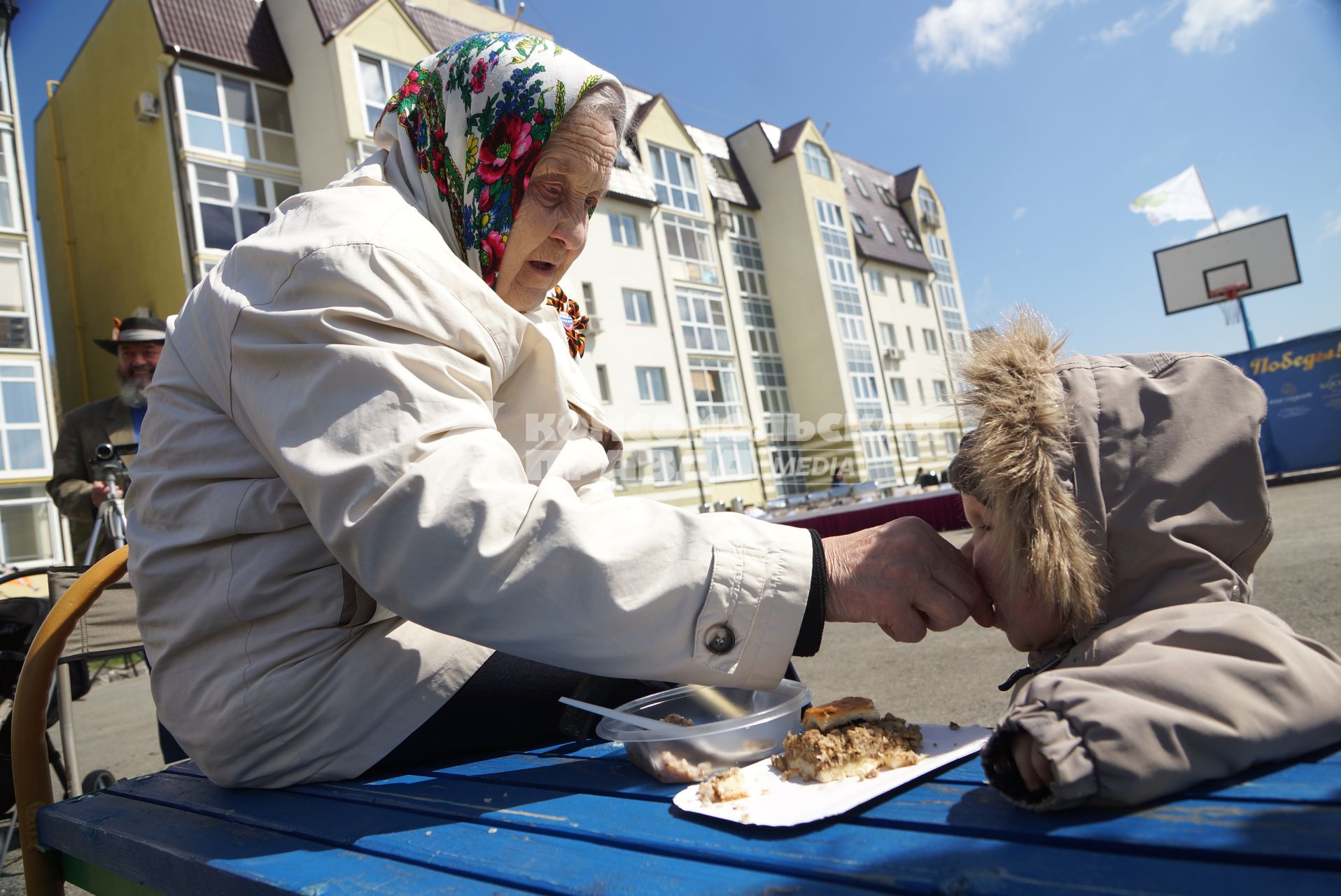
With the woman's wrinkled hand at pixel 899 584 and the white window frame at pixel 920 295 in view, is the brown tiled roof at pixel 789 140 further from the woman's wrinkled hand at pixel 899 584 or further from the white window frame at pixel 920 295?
the woman's wrinkled hand at pixel 899 584

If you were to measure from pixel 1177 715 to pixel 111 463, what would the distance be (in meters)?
5.33

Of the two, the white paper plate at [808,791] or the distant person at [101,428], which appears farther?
the distant person at [101,428]

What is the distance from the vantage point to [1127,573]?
1.25 meters

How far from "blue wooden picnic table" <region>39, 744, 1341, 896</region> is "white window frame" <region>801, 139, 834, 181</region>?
3606 centimetres

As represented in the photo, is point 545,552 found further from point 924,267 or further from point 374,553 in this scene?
point 924,267

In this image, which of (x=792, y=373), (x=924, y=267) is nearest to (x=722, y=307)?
(x=792, y=373)

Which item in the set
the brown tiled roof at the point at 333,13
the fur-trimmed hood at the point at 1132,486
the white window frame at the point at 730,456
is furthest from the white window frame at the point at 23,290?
the fur-trimmed hood at the point at 1132,486

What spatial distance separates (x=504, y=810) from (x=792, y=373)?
3408cm

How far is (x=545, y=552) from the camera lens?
1.20 metres

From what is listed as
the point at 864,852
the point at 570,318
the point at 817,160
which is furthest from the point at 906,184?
the point at 864,852

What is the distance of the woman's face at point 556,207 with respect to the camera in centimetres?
196

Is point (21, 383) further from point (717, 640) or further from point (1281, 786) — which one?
point (1281, 786)

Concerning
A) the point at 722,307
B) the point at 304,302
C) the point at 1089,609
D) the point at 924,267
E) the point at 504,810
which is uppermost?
the point at 924,267

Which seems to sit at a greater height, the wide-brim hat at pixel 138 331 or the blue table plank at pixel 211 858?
the wide-brim hat at pixel 138 331
